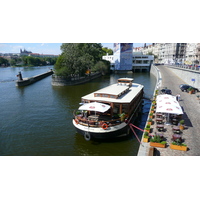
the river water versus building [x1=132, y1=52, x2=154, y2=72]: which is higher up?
building [x1=132, y1=52, x2=154, y2=72]

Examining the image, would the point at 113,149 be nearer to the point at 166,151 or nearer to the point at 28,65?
the point at 166,151

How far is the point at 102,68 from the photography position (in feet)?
259

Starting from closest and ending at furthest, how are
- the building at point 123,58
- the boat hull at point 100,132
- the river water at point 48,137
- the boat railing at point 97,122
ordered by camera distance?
the river water at point 48,137 < the boat hull at point 100,132 < the boat railing at point 97,122 < the building at point 123,58

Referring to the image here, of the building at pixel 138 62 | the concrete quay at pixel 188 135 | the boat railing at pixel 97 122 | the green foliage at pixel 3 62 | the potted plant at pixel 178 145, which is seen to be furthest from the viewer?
the green foliage at pixel 3 62

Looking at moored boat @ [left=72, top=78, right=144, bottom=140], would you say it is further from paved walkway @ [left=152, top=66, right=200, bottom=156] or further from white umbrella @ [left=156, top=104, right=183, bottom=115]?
paved walkway @ [left=152, top=66, right=200, bottom=156]

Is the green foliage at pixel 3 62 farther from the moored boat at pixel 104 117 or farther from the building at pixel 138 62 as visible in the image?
the moored boat at pixel 104 117

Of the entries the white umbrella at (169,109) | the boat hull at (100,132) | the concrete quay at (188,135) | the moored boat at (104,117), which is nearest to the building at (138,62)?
the concrete quay at (188,135)

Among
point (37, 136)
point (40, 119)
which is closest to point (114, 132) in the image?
point (37, 136)

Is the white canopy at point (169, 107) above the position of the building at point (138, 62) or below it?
below

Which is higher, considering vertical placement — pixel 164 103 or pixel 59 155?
pixel 164 103

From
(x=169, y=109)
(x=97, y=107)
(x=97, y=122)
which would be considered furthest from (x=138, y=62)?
(x=97, y=122)

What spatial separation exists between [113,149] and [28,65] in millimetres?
167668

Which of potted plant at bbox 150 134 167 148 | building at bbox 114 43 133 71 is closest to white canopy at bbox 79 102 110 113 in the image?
potted plant at bbox 150 134 167 148

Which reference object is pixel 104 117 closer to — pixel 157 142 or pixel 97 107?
pixel 97 107
